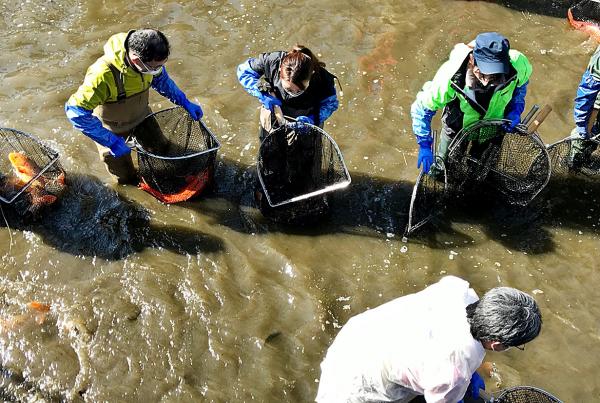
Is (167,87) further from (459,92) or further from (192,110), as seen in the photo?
(459,92)

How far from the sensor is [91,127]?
4508 mm

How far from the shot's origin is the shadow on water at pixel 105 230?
5.02 meters

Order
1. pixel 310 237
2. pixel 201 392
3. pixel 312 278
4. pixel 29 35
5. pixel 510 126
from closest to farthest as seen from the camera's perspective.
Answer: pixel 201 392
pixel 510 126
pixel 312 278
pixel 310 237
pixel 29 35

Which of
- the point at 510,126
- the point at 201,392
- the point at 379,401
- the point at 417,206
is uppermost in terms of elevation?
the point at 510,126

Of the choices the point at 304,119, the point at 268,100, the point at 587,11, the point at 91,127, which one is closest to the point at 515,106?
the point at 304,119

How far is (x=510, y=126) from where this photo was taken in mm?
4535

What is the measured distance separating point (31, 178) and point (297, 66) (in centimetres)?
299

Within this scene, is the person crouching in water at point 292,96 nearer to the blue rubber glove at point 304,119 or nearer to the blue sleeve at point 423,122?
the blue rubber glove at point 304,119

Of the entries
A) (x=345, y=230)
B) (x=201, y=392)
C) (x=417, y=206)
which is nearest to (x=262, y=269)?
(x=345, y=230)

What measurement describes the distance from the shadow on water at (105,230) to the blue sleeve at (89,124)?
3.02 ft

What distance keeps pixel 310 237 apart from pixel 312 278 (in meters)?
0.52

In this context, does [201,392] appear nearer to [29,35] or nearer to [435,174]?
[435,174]

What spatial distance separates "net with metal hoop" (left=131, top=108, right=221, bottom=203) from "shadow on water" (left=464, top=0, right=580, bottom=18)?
212 inches

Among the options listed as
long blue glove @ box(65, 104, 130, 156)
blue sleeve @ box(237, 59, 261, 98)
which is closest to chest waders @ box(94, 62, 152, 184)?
long blue glove @ box(65, 104, 130, 156)
